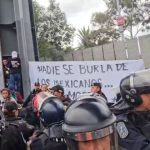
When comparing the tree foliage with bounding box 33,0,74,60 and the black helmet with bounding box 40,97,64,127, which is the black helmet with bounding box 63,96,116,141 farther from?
the tree foliage with bounding box 33,0,74,60

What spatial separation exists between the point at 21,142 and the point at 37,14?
108 ft

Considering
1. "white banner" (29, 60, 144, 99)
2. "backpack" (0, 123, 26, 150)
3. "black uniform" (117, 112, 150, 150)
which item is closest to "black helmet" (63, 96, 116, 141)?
"black uniform" (117, 112, 150, 150)

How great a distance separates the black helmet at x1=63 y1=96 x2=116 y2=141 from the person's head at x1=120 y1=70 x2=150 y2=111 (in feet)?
2.64

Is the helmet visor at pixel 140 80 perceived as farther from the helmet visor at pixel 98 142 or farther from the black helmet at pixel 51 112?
the helmet visor at pixel 98 142

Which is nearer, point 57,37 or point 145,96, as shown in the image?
point 145,96

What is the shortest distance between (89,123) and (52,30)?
33.6 metres

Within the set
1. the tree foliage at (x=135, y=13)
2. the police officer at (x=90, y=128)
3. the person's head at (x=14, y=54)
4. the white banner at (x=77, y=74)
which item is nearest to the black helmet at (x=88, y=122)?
the police officer at (x=90, y=128)

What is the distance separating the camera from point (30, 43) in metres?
10.5

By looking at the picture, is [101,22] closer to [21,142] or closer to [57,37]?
[57,37]

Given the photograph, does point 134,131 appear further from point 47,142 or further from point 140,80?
point 47,142

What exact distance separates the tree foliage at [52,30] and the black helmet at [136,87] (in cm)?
3074

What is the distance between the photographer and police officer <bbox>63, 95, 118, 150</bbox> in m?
2.33

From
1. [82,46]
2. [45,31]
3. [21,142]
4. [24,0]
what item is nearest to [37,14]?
[45,31]

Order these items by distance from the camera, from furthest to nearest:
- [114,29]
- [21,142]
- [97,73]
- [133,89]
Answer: [114,29] → [97,73] → [21,142] → [133,89]
